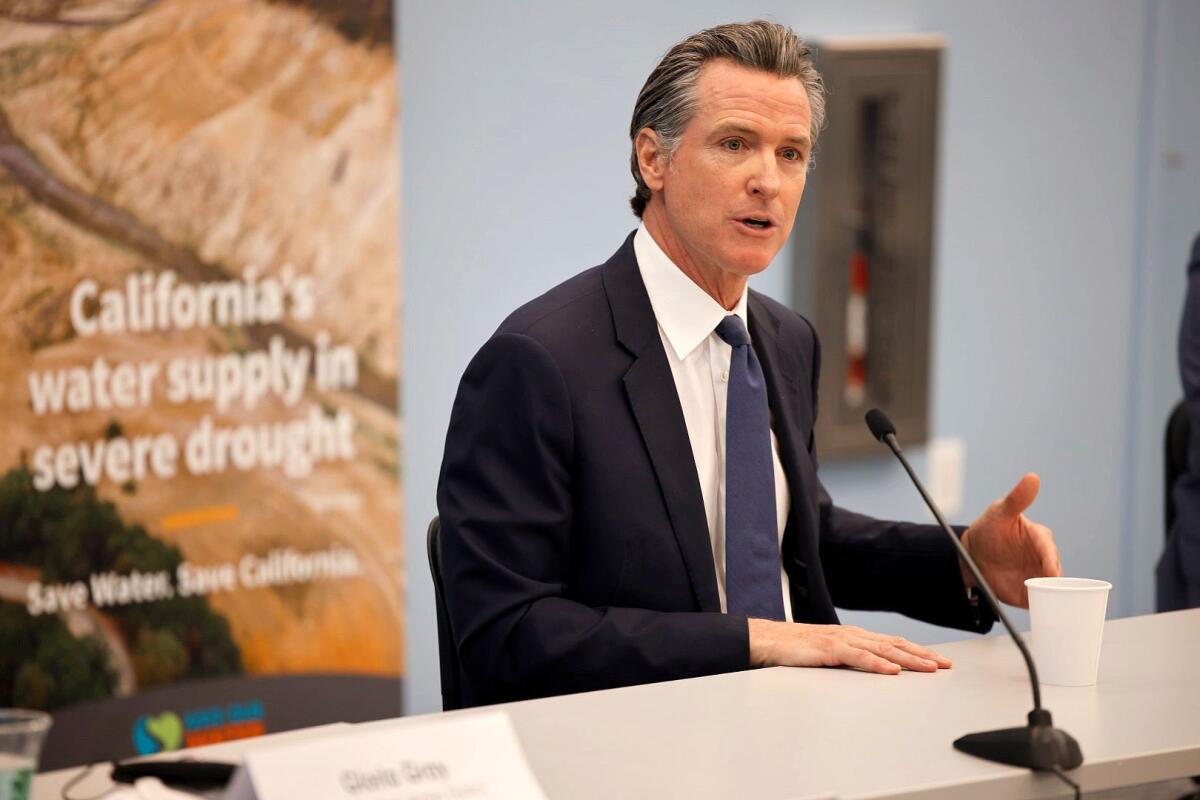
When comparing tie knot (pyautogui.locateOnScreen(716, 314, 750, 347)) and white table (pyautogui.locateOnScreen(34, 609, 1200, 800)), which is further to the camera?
tie knot (pyautogui.locateOnScreen(716, 314, 750, 347))

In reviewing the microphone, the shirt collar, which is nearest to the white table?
the microphone

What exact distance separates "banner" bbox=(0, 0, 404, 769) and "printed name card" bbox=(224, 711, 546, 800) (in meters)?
1.86

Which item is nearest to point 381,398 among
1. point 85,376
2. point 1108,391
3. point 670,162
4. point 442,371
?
point 442,371

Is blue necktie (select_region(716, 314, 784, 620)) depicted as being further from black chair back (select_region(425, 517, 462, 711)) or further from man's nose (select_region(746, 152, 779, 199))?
black chair back (select_region(425, 517, 462, 711))

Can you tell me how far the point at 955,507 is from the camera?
416 cm

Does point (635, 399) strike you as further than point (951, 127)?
No

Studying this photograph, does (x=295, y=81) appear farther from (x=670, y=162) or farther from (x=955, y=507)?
(x=955, y=507)

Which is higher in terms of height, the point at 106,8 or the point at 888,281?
the point at 106,8

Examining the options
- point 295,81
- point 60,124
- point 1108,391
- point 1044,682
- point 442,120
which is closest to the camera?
point 1044,682

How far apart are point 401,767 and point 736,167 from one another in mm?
1094

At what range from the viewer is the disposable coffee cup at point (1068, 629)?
5.21 feet

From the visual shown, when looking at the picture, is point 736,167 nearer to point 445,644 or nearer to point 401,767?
point 445,644

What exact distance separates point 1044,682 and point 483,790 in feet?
2.55

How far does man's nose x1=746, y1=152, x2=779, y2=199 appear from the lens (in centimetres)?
194
